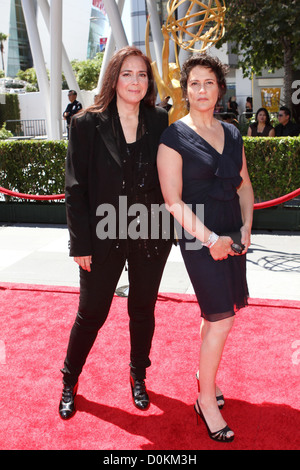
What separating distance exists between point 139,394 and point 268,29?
37.5 feet

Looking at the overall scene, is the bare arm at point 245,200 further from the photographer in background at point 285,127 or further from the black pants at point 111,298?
the photographer in background at point 285,127

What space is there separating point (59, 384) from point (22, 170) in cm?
525

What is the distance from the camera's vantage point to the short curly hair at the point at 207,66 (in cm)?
254

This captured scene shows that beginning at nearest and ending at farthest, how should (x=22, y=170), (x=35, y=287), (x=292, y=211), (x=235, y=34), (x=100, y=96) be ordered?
(x=100, y=96) → (x=35, y=287) → (x=292, y=211) → (x=22, y=170) → (x=235, y=34)

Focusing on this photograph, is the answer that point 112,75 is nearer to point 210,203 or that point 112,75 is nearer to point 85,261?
point 210,203

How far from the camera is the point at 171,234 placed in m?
2.83

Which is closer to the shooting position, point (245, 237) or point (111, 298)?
point (245, 237)

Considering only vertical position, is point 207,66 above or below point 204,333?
above

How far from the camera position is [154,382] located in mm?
3188

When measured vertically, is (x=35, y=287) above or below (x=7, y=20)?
below

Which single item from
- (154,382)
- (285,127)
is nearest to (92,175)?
(154,382)

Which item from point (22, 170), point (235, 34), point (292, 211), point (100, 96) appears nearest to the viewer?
point (100, 96)
